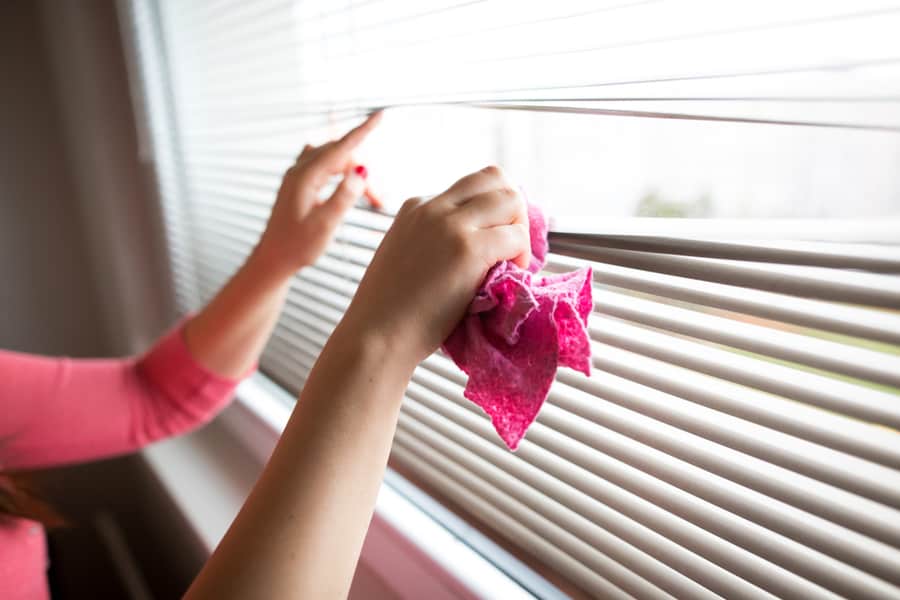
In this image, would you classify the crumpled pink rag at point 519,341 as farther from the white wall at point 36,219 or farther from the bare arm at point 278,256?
the white wall at point 36,219

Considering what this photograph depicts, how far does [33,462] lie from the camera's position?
2.73 ft

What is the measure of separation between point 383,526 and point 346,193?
1.27 feet

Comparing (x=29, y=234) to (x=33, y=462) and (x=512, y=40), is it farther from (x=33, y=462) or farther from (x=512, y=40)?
(x=512, y=40)

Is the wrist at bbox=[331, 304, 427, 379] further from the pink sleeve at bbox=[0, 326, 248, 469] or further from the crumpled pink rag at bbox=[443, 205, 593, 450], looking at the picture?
the pink sleeve at bbox=[0, 326, 248, 469]

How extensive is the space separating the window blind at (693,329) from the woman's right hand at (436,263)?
0.36ft

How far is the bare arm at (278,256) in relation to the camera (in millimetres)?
582

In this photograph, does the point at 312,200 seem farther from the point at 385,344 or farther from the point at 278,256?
the point at 385,344

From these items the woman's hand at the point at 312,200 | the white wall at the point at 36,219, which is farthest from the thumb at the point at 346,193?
the white wall at the point at 36,219

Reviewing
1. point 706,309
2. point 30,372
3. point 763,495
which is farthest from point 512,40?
point 30,372

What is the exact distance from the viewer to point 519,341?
35 cm

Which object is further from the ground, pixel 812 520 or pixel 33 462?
pixel 812 520

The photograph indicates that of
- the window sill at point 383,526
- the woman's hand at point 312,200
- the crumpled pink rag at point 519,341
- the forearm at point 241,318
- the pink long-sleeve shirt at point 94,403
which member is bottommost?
the window sill at point 383,526

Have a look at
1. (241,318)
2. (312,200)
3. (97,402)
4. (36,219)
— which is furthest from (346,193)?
(36,219)

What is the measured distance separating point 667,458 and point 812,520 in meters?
0.10
